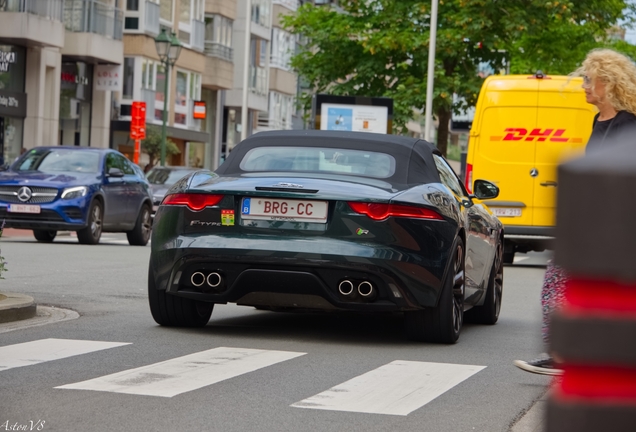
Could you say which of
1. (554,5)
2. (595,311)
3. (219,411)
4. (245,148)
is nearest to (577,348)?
(595,311)

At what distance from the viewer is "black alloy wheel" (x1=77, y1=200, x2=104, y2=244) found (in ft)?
71.1

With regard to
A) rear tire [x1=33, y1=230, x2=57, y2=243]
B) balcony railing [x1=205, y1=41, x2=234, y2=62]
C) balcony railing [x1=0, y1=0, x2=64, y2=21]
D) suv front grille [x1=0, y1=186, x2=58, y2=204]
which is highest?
balcony railing [x1=205, y1=41, x2=234, y2=62]

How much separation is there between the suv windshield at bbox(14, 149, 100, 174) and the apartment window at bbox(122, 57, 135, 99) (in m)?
32.1

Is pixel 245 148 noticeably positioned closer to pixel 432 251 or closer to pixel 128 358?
pixel 432 251

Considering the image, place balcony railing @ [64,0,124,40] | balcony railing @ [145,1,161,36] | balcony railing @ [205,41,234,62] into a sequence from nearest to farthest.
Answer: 1. balcony railing @ [64,0,124,40]
2. balcony railing @ [145,1,161,36]
3. balcony railing @ [205,41,234,62]

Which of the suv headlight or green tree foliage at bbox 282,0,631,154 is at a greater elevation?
green tree foliage at bbox 282,0,631,154

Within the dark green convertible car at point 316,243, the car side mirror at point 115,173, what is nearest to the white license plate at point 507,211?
the car side mirror at point 115,173

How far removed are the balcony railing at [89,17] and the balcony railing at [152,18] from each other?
5428mm

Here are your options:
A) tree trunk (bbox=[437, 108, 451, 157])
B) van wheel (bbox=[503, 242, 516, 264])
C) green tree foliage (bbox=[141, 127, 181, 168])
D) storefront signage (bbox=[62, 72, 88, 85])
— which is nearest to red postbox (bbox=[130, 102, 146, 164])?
storefront signage (bbox=[62, 72, 88, 85])

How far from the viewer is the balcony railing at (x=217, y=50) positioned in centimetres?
6506

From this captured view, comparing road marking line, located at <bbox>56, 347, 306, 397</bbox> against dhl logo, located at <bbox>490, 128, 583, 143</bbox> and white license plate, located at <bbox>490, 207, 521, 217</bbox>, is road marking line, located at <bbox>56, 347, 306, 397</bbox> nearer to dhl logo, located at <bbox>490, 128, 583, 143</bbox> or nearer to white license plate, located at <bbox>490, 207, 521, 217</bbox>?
dhl logo, located at <bbox>490, 128, 583, 143</bbox>

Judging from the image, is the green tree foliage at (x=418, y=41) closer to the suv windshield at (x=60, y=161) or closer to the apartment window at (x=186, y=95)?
the apartment window at (x=186, y=95)

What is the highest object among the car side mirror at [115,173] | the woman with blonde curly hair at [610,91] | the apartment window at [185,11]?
the apartment window at [185,11]

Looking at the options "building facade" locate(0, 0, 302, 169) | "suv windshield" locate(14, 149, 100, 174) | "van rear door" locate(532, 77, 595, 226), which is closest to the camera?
"van rear door" locate(532, 77, 595, 226)
